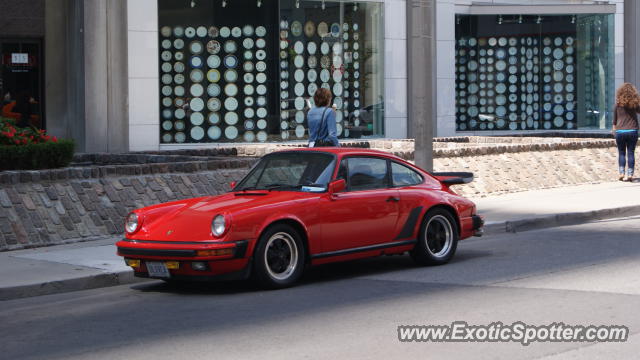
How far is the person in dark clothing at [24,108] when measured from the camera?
72.4 ft

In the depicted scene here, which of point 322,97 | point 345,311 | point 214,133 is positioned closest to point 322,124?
point 322,97

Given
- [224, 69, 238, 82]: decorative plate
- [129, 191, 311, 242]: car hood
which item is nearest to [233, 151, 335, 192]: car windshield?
[129, 191, 311, 242]: car hood

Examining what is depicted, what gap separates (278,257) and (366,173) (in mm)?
1558

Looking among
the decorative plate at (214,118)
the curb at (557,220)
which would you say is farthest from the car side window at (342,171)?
the decorative plate at (214,118)

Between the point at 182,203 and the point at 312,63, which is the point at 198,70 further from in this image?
the point at 182,203

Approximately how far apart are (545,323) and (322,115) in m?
6.98

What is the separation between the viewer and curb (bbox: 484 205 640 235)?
14.0 m

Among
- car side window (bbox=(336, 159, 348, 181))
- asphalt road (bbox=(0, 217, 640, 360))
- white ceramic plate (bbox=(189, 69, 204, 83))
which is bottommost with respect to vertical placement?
asphalt road (bbox=(0, 217, 640, 360))

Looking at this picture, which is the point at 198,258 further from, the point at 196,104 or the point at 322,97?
the point at 196,104

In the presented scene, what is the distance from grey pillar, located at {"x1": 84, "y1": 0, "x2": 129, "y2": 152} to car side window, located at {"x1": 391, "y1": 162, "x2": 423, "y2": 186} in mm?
11110

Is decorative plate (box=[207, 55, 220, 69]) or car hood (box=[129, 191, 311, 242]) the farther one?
decorative plate (box=[207, 55, 220, 69])

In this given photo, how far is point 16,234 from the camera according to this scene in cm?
1215

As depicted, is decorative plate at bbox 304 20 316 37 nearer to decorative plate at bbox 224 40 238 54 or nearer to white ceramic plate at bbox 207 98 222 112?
decorative plate at bbox 224 40 238 54

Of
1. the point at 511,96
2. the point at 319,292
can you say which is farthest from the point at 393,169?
the point at 511,96
